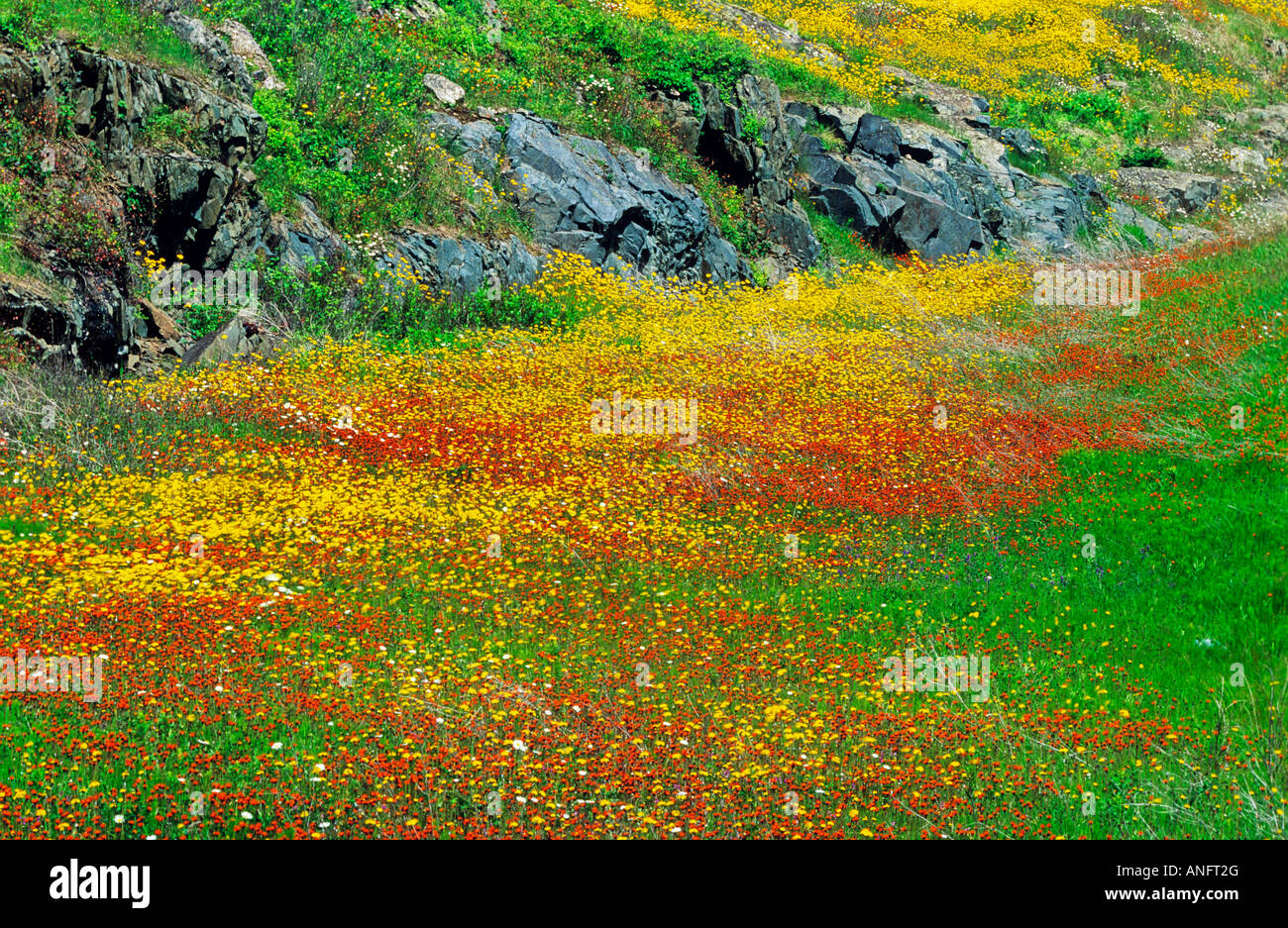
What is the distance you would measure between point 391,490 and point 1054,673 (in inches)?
279

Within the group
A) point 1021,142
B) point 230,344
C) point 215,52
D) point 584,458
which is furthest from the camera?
point 1021,142

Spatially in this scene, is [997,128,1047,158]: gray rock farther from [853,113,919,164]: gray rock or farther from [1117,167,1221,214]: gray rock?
[853,113,919,164]: gray rock

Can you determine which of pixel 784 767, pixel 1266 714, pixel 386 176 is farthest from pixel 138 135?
pixel 1266 714

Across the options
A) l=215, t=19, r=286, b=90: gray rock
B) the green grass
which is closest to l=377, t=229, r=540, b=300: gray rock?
l=215, t=19, r=286, b=90: gray rock

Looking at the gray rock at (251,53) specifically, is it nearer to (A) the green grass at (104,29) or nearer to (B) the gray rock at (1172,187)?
(A) the green grass at (104,29)

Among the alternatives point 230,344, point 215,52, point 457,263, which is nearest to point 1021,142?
point 457,263

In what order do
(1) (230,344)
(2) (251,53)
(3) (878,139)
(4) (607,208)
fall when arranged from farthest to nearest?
(3) (878,139)
(4) (607,208)
(2) (251,53)
(1) (230,344)

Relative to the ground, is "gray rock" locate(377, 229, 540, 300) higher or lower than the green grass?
lower

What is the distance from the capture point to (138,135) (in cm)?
1473

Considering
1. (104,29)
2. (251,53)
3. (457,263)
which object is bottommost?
(457,263)

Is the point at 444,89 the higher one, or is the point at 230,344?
the point at 444,89

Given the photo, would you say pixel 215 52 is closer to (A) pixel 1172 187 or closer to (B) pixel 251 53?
(B) pixel 251 53

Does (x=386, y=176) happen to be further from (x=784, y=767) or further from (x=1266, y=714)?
(x=1266, y=714)

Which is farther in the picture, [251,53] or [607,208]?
[607,208]
